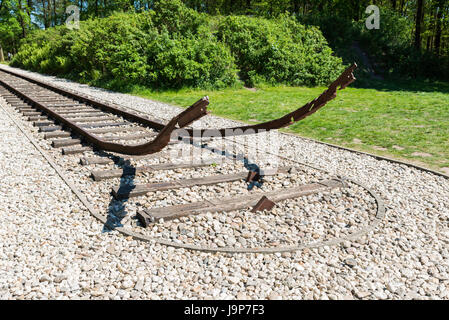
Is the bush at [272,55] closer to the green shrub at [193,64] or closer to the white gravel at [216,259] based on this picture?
the green shrub at [193,64]

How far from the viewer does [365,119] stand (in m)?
9.60

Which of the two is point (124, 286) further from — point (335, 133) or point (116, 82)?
point (116, 82)

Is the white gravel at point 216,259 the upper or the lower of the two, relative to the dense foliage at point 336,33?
lower

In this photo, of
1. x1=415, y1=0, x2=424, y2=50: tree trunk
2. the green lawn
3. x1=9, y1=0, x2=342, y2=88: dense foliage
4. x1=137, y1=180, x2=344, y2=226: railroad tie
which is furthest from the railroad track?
x1=415, y1=0, x2=424, y2=50: tree trunk

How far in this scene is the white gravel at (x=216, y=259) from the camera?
8.85 feet

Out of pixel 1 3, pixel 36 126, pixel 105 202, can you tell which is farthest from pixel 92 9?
pixel 105 202

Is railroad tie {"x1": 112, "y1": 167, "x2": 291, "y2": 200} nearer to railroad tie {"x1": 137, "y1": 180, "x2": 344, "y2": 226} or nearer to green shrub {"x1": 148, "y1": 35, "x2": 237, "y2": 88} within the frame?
railroad tie {"x1": 137, "y1": 180, "x2": 344, "y2": 226}

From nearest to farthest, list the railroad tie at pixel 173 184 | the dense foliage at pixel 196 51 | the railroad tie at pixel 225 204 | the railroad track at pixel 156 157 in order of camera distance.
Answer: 1. the railroad track at pixel 156 157
2. the railroad tie at pixel 225 204
3. the railroad tie at pixel 173 184
4. the dense foliage at pixel 196 51

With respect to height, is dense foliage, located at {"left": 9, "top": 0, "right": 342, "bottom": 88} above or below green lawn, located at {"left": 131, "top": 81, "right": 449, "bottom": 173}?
above

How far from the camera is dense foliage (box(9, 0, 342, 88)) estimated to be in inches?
628

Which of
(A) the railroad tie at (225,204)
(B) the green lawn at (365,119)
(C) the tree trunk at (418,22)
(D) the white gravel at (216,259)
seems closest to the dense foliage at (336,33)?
(C) the tree trunk at (418,22)

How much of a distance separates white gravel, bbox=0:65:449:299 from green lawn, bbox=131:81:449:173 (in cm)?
239

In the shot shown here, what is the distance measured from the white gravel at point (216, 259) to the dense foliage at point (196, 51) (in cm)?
1208
